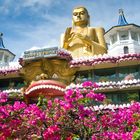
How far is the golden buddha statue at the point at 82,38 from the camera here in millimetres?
31344

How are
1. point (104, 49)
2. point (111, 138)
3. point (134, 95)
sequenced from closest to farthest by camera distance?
1. point (111, 138)
2. point (134, 95)
3. point (104, 49)

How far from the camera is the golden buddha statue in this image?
103ft

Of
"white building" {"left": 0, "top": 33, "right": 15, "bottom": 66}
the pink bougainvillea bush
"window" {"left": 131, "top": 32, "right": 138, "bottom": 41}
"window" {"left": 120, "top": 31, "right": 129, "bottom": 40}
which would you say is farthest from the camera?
"white building" {"left": 0, "top": 33, "right": 15, "bottom": 66}

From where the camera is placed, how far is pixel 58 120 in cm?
1232

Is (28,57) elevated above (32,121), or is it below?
above

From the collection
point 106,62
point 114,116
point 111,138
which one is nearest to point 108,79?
point 106,62

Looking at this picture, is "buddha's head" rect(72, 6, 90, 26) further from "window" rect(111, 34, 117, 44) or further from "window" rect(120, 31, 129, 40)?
"window" rect(111, 34, 117, 44)

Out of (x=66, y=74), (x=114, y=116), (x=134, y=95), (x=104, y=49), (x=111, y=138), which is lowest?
(x=111, y=138)

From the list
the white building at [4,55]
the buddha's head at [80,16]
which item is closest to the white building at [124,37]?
the white building at [4,55]

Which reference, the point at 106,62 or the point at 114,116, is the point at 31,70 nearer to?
the point at 106,62

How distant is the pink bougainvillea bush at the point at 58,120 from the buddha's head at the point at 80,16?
21.2m

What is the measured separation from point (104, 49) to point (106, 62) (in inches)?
239

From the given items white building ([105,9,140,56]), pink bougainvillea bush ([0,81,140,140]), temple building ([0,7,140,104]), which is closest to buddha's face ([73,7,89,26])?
temple building ([0,7,140,104])

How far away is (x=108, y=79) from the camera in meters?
26.2
